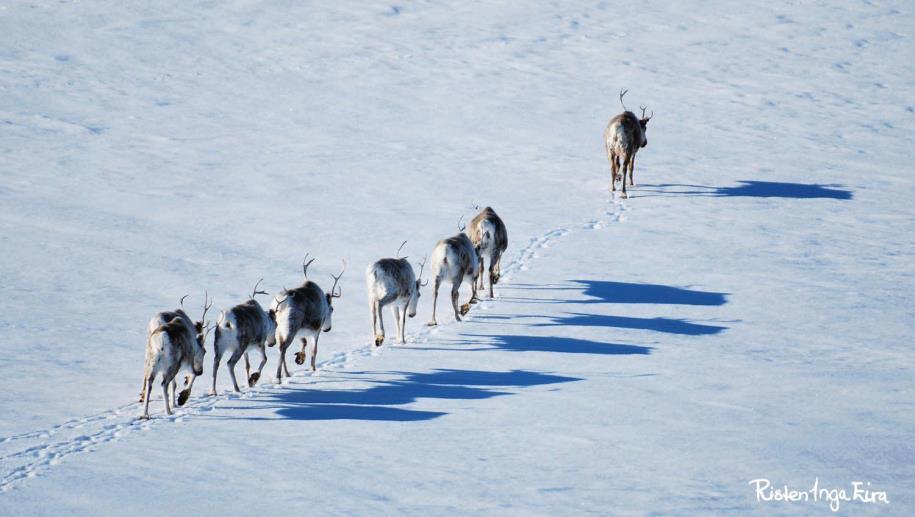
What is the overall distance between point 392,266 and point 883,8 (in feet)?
110

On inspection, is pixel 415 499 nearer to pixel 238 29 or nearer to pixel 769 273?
pixel 769 273

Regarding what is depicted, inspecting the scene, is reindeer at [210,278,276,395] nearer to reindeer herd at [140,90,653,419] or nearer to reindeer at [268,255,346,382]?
Answer: reindeer herd at [140,90,653,419]

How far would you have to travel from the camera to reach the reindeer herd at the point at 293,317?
1364 cm

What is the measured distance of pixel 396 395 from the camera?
1421 cm

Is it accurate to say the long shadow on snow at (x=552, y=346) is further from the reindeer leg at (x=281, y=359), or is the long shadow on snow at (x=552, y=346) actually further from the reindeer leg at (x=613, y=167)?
the reindeer leg at (x=613, y=167)

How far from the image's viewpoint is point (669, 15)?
42.8 metres

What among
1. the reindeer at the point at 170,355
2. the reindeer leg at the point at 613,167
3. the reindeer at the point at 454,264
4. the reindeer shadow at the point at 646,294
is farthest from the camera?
the reindeer leg at the point at 613,167

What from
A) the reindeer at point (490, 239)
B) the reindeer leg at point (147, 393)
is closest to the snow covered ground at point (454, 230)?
the reindeer leg at point (147, 393)

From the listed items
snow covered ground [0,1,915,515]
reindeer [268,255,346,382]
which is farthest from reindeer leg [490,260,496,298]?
reindeer [268,255,346,382]

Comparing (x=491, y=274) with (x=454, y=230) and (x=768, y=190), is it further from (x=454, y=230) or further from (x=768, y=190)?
(x=768, y=190)

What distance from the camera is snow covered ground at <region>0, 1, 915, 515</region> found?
467 inches

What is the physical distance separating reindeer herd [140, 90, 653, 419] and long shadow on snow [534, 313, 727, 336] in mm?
1565

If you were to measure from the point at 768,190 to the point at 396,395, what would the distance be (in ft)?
49.0

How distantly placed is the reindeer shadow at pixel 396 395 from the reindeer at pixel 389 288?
156 centimetres
